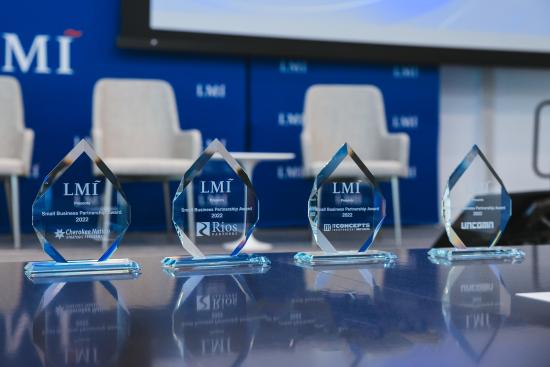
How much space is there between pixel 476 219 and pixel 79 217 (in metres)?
0.49

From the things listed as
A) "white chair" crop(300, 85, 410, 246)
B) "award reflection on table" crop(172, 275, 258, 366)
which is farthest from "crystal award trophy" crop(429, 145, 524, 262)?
"white chair" crop(300, 85, 410, 246)

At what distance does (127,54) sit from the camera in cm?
394

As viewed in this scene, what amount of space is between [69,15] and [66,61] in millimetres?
246

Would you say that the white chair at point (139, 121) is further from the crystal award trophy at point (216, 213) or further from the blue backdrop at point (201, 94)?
the crystal award trophy at point (216, 213)

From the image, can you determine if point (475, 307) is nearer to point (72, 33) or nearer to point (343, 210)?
point (343, 210)

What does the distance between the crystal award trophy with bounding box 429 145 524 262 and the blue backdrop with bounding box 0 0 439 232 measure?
3.21 metres

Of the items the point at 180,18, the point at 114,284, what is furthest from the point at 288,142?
the point at 114,284

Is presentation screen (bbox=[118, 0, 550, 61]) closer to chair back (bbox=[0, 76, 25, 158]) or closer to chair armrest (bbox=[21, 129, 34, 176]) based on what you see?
chair back (bbox=[0, 76, 25, 158])

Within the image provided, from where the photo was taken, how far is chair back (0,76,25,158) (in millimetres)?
3508

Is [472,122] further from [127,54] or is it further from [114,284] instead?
[114,284]

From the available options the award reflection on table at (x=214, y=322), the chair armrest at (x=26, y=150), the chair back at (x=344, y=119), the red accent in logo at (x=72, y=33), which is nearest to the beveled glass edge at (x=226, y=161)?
the award reflection on table at (x=214, y=322)

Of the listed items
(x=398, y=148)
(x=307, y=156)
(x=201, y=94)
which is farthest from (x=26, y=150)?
(x=398, y=148)

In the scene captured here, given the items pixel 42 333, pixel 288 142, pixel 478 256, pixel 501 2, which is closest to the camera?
pixel 42 333

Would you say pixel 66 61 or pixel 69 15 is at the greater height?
pixel 69 15
